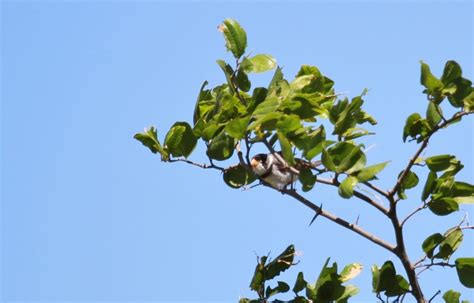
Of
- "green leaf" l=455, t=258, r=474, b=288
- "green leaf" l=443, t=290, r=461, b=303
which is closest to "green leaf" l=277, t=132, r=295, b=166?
"green leaf" l=455, t=258, r=474, b=288

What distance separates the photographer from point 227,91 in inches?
135

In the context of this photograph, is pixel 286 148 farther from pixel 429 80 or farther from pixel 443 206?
pixel 443 206

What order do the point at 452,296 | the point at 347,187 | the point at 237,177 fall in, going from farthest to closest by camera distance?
the point at 452,296
the point at 237,177
the point at 347,187

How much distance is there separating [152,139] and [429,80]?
1163 mm

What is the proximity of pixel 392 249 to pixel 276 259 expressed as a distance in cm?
58

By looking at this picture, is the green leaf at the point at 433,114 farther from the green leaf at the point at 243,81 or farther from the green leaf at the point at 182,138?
the green leaf at the point at 182,138

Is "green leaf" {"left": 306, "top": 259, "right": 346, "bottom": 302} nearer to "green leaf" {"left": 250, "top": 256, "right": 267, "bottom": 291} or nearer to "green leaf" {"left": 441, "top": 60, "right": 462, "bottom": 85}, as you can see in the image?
"green leaf" {"left": 250, "top": 256, "right": 267, "bottom": 291}

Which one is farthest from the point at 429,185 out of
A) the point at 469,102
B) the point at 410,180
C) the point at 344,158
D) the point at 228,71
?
the point at 228,71

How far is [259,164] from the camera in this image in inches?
155

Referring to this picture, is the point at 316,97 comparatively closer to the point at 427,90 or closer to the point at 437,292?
the point at 427,90

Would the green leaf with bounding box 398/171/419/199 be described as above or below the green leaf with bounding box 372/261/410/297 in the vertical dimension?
above

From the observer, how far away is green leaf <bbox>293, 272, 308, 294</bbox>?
12.1 ft

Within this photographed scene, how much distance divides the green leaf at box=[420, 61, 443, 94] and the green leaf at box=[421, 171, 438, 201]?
392 millimetres

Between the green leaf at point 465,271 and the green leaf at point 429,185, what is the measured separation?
34 centimetres
